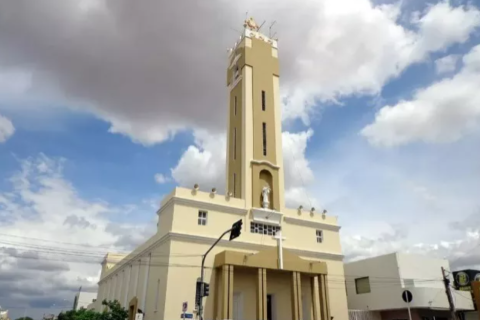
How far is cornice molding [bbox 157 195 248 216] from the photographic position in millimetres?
32094

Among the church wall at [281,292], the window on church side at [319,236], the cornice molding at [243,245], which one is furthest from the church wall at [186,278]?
the window on church side at [319,236]

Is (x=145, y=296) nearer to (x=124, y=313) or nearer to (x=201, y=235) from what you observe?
(x=124, y=313)

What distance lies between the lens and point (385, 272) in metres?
38.5

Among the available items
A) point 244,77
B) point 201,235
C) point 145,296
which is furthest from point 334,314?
point 244,77

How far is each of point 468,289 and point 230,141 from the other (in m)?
28.6

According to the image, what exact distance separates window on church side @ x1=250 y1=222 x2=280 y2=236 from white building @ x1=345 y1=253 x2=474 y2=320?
1190 centimetres

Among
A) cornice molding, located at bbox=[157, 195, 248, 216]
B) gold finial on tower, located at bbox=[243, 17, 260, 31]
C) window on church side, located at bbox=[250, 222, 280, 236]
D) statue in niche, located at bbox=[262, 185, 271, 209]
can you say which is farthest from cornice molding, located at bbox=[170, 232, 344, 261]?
gold finial on tower, located at bbox=[243, 17, 260, 31]

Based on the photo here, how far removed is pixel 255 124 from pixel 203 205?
34.0 ft

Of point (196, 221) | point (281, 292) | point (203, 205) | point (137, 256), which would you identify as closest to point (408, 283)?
point (281, 292)

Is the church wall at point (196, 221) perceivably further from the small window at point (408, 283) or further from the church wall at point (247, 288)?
the small window at point (408, 283)

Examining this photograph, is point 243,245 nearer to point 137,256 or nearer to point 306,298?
point 306,298

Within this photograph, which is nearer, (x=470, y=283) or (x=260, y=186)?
(x=260, y=186)

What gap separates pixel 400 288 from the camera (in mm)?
36625

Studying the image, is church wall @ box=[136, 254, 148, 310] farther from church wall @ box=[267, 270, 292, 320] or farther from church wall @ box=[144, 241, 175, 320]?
church wall @ box=[267, 270, 292, 320]
